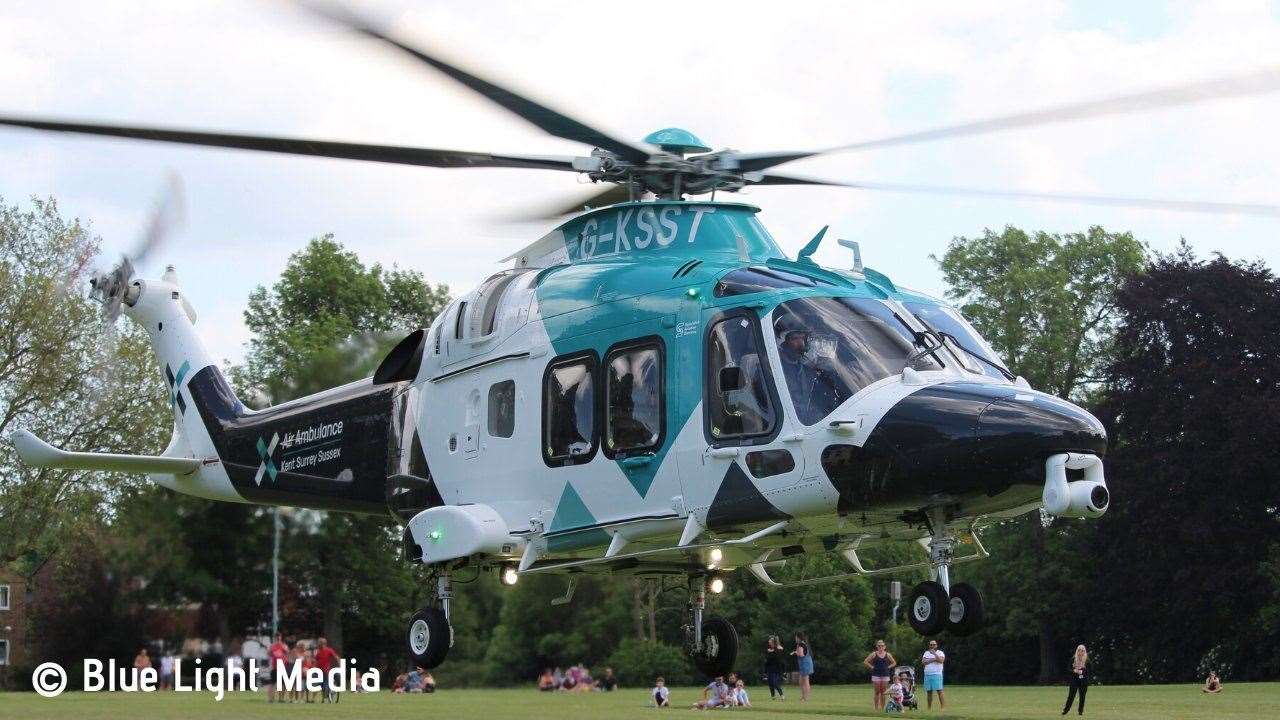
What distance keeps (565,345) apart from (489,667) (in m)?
42.8

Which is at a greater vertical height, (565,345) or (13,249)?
(13,249)

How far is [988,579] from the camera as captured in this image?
184 feet

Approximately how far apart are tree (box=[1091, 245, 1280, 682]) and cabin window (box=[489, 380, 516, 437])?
3306 cm

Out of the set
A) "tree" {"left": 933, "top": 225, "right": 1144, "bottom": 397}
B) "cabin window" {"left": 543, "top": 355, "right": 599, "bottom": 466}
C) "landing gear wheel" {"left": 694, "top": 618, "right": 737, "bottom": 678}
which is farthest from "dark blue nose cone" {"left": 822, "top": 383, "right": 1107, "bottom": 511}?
"tree" {"left": 933, "top": 225, "right": 1144, "bottom": 397}

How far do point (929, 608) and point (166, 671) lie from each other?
79.2 ft

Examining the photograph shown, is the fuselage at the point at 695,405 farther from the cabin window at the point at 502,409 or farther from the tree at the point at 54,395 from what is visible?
the tree at the point at 54,395

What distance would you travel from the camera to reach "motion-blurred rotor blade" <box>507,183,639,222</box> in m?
18.4

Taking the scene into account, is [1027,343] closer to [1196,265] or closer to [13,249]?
[1196,265]

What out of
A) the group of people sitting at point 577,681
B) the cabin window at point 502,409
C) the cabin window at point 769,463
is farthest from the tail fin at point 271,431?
the group of people sitting at point 577,681

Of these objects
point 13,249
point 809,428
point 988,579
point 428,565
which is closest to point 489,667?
point 988,579

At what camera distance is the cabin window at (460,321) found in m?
16.7

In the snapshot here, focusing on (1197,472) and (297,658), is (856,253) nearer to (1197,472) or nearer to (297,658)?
(297,658)

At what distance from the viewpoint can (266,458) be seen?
1992 cm

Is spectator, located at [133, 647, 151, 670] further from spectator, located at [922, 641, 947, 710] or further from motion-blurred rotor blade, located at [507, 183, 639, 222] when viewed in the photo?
motion-blurred rotor blade, located at [507, 183, 639, 222]
